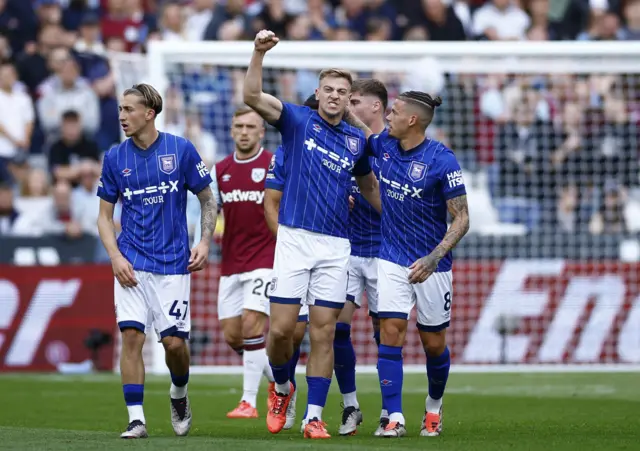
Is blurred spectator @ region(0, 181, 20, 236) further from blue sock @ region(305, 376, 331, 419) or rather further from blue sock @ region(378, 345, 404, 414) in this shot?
blue sock @ region(378, 345, 404, 414)

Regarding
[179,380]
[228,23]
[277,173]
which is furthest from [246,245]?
[228,23]

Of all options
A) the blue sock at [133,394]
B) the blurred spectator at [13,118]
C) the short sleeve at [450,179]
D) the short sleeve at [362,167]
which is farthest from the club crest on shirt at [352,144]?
the blurred spectator at [13,118]

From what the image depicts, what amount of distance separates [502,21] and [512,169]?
4698 mm

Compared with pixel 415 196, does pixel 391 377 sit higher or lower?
lower

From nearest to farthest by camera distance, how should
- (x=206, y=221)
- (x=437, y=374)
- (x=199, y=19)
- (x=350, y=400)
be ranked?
(x=206, y=221), (x=437, y=374), (x=350, y=400), (x=199, y=19)

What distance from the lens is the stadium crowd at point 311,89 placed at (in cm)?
1861

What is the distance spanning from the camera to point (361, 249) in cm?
1077

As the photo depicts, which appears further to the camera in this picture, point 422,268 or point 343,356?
point 343,356

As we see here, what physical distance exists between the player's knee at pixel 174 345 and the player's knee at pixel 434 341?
1756 mm

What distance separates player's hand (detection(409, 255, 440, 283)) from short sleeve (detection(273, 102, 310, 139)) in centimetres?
130

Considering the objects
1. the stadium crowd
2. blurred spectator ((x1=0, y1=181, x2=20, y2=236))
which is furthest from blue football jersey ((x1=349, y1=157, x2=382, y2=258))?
blurred spectator ((x1=0, y1=181, x2=20, y2=236))

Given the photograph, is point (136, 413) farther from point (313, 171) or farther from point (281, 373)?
point (313, 171)

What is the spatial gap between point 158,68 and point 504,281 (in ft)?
17.0

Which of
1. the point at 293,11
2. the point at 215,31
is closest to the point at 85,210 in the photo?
the point at 215,31
